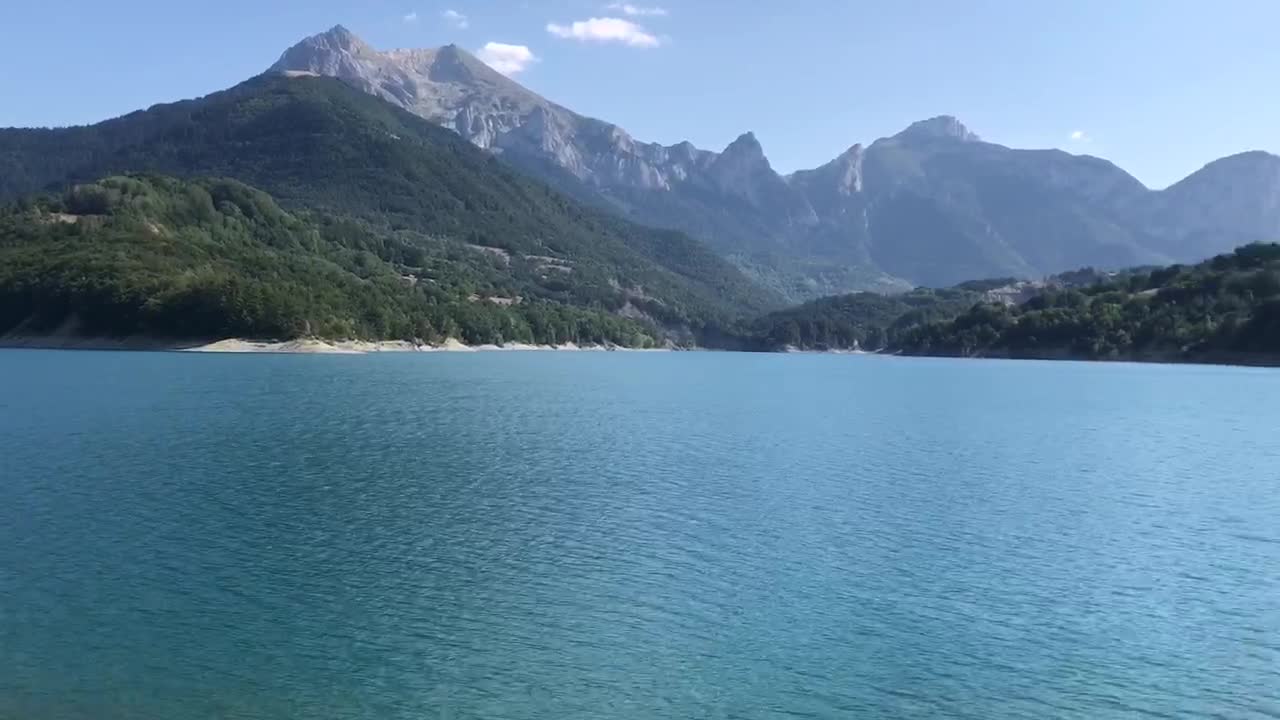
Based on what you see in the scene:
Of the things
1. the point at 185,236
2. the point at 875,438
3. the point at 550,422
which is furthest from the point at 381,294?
the point at 875,438

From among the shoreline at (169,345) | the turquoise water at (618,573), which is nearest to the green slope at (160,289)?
the shoreline at (169,345)

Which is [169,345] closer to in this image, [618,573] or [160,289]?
[160,289]

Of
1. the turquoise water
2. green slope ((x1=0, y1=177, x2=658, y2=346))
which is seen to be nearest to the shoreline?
green slope ((x1=0, y1=177, x2=658, y2=346))

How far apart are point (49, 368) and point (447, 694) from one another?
338 feet

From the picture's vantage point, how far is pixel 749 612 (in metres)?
24.2

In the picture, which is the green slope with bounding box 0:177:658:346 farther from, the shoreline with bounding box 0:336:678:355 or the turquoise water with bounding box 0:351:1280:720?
the turquoise water with bounding box 0:351:1280:720

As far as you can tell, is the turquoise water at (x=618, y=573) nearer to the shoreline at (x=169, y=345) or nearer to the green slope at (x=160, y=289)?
the shoreline at (x=169, y=345)

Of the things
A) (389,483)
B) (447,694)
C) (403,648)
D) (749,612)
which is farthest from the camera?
(389,483)

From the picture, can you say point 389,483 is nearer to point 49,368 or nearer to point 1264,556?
point 1264,556

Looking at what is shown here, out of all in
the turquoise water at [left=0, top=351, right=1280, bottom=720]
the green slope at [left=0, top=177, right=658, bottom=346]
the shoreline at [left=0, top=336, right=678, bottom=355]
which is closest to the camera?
the turquoise water at [left=0, top=351, right=1280, bottom=720]

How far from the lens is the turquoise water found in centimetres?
1922

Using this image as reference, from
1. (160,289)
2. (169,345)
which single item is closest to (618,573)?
(169,345)

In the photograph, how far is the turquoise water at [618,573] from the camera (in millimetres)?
19219

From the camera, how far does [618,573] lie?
89.1ft
